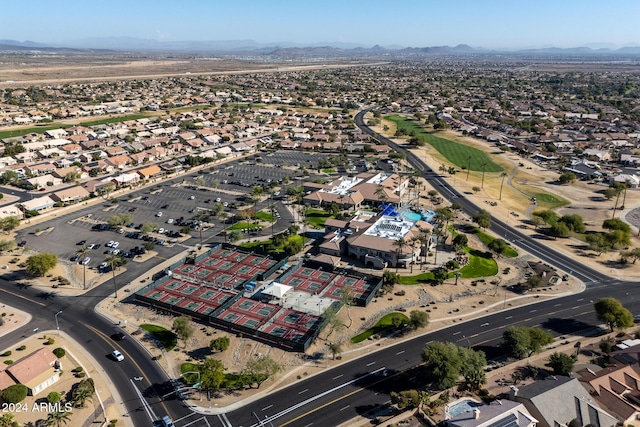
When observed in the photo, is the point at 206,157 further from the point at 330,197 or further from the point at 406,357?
the point at 406,357

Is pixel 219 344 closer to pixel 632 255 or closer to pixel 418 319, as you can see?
pixel 418 319

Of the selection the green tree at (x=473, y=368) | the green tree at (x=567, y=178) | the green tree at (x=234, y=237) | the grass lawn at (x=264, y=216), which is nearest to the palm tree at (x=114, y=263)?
the green tree at (x=234, y=237)

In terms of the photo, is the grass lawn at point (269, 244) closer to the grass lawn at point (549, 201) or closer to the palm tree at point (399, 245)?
the palm tree at point (399, 245)

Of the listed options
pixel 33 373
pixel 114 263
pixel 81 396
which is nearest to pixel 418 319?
pixel 81 396

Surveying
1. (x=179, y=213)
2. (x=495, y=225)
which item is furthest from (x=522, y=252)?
(x=179, y=213)

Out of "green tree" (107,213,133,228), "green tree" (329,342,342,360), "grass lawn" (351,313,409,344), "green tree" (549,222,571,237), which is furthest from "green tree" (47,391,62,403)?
"green tree" (549,222,571,237)

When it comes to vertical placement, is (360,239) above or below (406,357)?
above

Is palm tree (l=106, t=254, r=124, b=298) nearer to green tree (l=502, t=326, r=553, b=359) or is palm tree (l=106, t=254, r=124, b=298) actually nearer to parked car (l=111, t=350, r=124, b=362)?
parked car (l=111, t=350, r=124, b=362)
